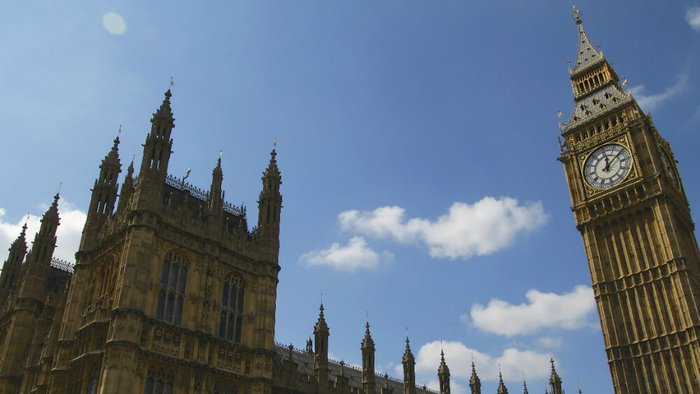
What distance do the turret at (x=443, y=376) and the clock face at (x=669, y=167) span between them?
36519 millimetres

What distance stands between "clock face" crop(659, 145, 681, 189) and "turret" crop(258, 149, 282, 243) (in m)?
49.8

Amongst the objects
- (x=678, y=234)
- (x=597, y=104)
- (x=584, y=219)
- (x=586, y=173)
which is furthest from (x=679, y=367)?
(x=597, y=104)

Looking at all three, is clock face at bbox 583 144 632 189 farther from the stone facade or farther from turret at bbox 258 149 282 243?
turret at bbox 258 149 282 243

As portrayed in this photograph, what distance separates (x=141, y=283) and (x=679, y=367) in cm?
5347

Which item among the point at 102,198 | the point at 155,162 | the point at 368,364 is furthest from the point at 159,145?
the point at 368,364

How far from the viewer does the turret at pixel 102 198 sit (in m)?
42.9

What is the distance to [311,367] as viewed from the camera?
174 feet

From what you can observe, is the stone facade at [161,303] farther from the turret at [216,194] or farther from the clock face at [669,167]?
the clock face at [669,167]

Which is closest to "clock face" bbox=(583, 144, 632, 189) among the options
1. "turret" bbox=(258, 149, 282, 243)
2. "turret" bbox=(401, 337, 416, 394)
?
"turret" bbox=(401, 337, 416, 394)

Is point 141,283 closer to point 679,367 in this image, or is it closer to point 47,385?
point 47,385

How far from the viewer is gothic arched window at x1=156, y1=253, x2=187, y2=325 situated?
124 ft

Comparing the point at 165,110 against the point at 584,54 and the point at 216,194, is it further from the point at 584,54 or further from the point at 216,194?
the point at 584,54

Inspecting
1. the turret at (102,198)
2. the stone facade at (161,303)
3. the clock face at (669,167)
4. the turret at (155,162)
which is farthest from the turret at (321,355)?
the clock face at (669,167)

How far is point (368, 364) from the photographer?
48719 millimetres
